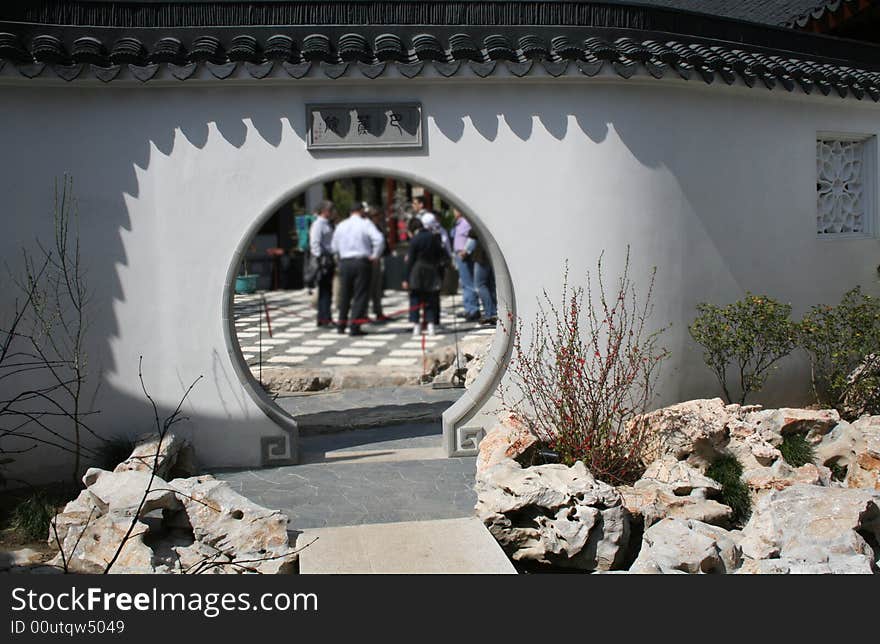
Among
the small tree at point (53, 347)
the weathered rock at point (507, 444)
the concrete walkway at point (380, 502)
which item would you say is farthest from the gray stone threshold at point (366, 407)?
the weathered rock at point (507, 444)

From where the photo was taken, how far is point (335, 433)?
9.24 meters

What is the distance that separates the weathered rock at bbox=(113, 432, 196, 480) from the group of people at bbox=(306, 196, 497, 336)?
668 centimetres

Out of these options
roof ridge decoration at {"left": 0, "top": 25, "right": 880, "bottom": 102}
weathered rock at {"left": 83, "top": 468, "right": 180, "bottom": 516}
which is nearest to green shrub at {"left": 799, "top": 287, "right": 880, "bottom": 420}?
roof ridge decoration at {"left": 0, "top": 25, "right": 880, "bottom": 102}

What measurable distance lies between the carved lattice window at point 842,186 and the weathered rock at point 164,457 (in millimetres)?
5950

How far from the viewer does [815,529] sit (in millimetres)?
5977

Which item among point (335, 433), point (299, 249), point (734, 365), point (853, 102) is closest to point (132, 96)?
point (335, 433)

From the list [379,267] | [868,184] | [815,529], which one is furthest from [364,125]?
[379,267]

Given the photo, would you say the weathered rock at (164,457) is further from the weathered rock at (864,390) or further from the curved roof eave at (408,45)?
the weathered rock at (864,390)

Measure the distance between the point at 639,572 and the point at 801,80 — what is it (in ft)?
15.5

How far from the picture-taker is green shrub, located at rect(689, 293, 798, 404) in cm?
796

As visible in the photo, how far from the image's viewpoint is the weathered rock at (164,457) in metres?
7.07

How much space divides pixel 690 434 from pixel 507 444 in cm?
132

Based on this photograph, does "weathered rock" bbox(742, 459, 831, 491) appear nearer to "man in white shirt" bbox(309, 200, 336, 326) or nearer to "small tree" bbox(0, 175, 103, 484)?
"small tree" bbox(0, 175, 103, 484)

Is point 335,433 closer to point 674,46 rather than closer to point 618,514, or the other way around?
point 618,514
